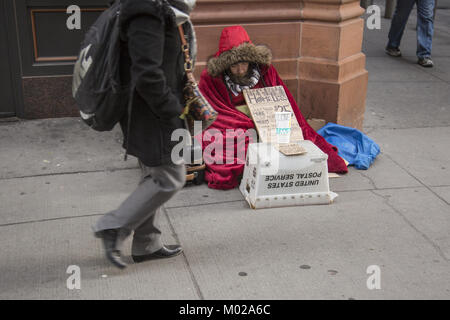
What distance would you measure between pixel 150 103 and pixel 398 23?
6233mm

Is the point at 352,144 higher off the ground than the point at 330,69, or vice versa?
the point at 330,69

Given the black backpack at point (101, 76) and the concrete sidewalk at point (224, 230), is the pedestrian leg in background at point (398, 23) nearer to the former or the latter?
the concrete sidewalk at point (224, 230)

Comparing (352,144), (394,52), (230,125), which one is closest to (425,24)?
(394,52)

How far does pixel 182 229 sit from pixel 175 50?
4.46 feet

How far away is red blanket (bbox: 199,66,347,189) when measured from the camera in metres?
4.50

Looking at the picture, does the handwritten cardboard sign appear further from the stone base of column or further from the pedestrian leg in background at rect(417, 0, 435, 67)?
the pedestrian leg in background at rect(417, 0, 435, 67)

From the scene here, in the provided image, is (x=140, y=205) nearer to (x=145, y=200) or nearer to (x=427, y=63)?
(x=145, y=200)

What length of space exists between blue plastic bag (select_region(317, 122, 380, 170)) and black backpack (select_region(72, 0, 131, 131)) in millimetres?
2571

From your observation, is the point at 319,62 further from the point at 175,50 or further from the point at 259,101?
the point at 175,50

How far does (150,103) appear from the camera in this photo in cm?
283

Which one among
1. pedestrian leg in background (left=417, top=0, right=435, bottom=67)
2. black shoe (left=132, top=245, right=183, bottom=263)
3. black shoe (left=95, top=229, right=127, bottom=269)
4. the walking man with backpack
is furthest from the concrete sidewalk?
pedestrian leg in background (left=417, top=0, right=435, bottom=67)

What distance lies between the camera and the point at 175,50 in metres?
2.96

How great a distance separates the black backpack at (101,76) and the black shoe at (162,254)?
880 millimetres
